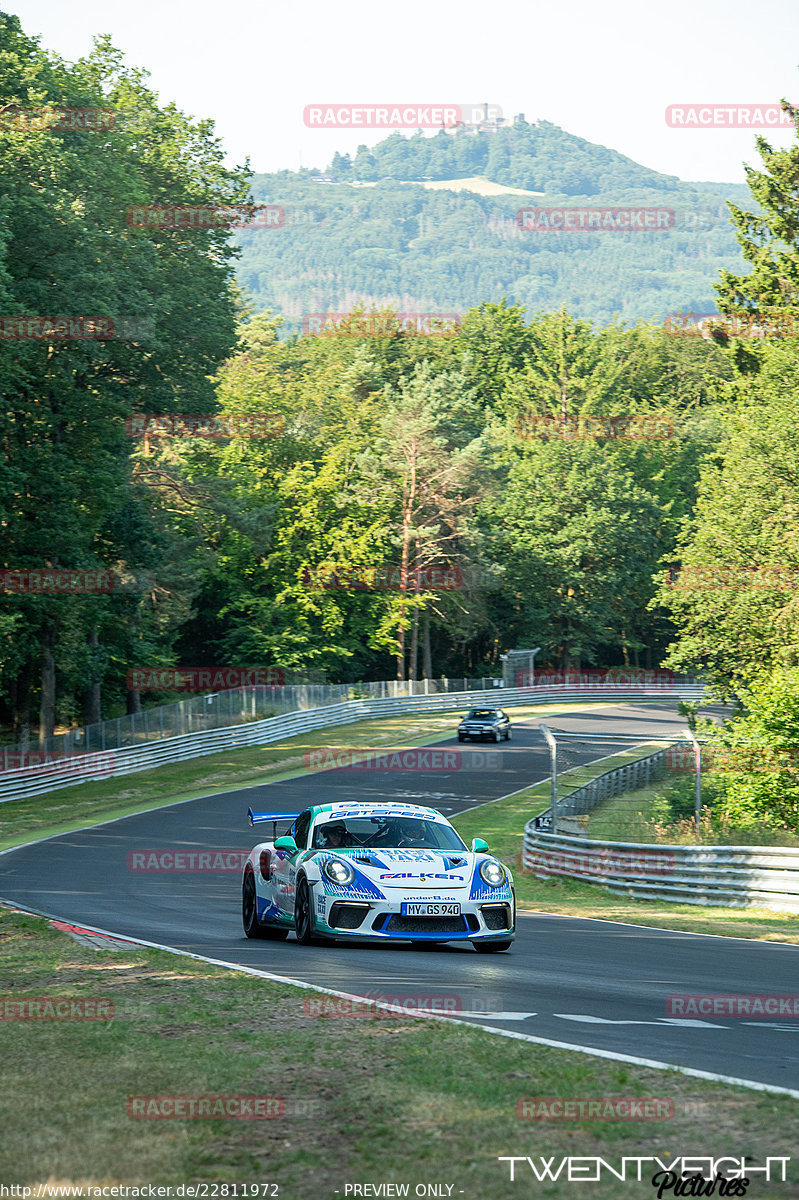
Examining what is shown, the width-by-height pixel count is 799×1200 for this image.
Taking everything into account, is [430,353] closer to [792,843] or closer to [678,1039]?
[792,843]

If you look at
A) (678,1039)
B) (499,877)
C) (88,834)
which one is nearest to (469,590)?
(88,834)

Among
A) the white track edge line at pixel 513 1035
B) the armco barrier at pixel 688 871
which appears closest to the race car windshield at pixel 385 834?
the white track edge line at pixel 513 1035

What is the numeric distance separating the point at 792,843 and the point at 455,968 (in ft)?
43.3

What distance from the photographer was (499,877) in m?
12.8

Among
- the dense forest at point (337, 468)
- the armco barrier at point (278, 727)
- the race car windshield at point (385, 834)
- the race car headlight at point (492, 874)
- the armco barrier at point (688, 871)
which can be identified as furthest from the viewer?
the armco barrier at point (278, 727)

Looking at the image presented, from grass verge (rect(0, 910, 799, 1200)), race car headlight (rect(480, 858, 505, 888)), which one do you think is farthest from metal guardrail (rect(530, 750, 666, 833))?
grass verge (rect(0, 910, 799, 1200))

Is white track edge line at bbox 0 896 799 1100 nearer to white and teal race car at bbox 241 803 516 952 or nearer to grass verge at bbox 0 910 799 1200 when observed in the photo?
grass verge at bbox 0 910 799 1200

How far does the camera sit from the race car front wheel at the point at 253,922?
14086 mm

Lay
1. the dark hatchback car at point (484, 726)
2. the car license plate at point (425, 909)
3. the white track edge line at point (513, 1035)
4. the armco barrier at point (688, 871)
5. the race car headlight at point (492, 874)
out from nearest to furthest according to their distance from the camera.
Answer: the white track edge line at point (513, 1035)
the car license plate at point (425, 909)
the race car headlight at point (492, 874)
the armco barrier at point (688, 871)
the dark hatchback car at point (484, 726)

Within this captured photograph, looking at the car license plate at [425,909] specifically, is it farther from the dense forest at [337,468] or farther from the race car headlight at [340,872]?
the dense forest at [337,468]

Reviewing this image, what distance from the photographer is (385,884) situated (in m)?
12.4

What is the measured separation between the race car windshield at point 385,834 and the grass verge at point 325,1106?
423 centimetres

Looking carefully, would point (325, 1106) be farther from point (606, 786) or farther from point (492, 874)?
point (606, 786)

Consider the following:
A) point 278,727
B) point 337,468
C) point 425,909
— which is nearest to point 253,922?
point 425,909
